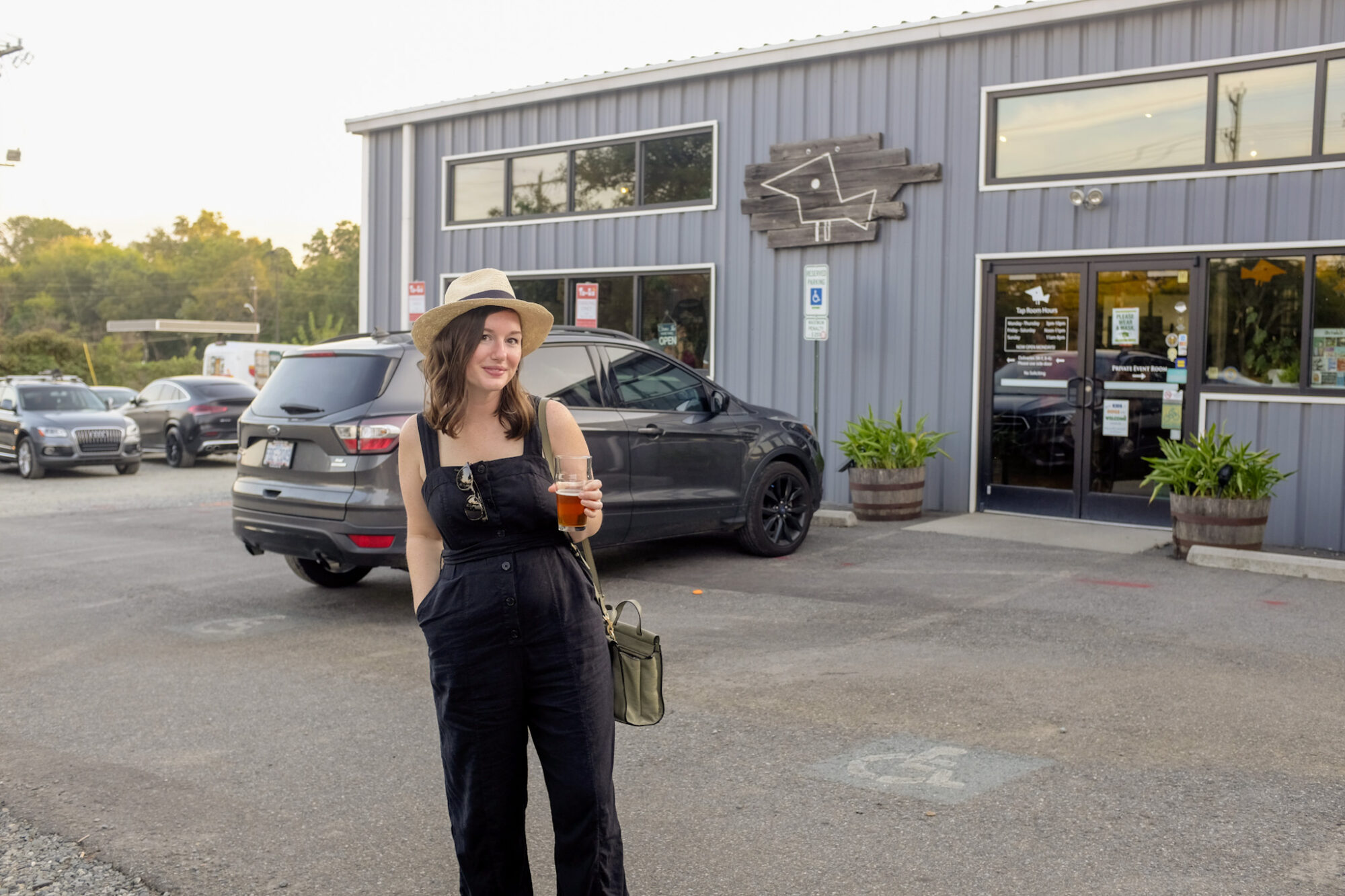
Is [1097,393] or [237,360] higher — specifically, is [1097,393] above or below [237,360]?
below

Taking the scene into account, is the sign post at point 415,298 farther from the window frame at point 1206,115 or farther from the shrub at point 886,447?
the window frame at point 1206,115

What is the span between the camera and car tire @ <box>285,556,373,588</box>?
8.83 metres

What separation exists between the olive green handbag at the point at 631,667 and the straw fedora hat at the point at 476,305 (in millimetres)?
243

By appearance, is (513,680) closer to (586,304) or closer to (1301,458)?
(1301,458)

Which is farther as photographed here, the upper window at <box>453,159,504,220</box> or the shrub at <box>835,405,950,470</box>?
the upper window at <box>453,159,504,220</box>

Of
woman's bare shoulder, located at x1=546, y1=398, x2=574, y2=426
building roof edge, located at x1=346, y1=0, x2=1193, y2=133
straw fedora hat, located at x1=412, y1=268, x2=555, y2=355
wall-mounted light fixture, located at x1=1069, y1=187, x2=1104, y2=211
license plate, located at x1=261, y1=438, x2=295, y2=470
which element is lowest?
license plate, located at x1=261, y1=438, x2=295, y2=470

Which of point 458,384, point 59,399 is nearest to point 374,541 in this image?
point 458,384

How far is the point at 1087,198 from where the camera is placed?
11.7 metres

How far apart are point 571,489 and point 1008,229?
33.1 ft

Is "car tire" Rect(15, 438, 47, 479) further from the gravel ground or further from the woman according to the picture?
the woman

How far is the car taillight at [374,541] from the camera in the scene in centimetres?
755

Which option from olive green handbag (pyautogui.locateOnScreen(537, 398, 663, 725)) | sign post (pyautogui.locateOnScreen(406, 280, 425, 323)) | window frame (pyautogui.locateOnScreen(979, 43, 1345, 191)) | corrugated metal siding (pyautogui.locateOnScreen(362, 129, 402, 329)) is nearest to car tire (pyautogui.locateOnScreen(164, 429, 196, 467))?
corrugated metal siding (pyautogui.locateOnScreen(362, 129, 402, 329))

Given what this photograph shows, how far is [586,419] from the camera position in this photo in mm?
8633

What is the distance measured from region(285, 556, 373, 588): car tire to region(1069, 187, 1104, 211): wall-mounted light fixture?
711cm
